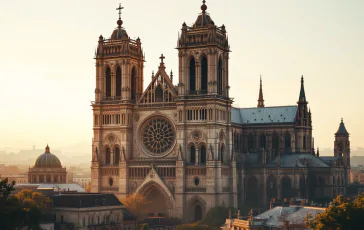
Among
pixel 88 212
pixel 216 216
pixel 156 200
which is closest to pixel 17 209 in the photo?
pixel 88 212

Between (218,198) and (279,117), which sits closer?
(218,198)

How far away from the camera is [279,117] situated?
18075cm

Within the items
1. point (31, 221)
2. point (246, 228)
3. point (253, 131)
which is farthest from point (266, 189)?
point (31, 221)

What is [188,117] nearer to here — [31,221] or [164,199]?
[164,199]

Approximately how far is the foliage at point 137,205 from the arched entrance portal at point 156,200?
0.94 meters

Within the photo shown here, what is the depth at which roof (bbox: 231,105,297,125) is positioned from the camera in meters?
180

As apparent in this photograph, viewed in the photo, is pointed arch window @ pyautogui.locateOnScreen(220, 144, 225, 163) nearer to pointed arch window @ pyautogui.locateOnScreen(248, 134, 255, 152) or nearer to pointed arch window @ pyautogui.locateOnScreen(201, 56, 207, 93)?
pointed arch window @ pyautogui.locateOnScreen(201, 56, 207, 93)

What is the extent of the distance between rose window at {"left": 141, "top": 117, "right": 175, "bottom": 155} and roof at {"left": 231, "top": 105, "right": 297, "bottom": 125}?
19.8 m

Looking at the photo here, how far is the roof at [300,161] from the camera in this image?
559 ft

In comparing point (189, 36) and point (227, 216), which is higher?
point (189, 36)

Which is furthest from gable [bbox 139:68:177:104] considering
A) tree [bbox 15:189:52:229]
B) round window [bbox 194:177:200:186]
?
tree [bbox 15:189:52:229]

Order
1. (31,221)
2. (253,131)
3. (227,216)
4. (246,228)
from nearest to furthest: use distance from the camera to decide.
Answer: (31,221) < (246,228) < (227,216) < (253,131)

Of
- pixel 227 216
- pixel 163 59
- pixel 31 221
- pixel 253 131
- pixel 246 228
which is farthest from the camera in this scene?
pixel 253 131

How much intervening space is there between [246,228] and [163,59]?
47.0 metres
